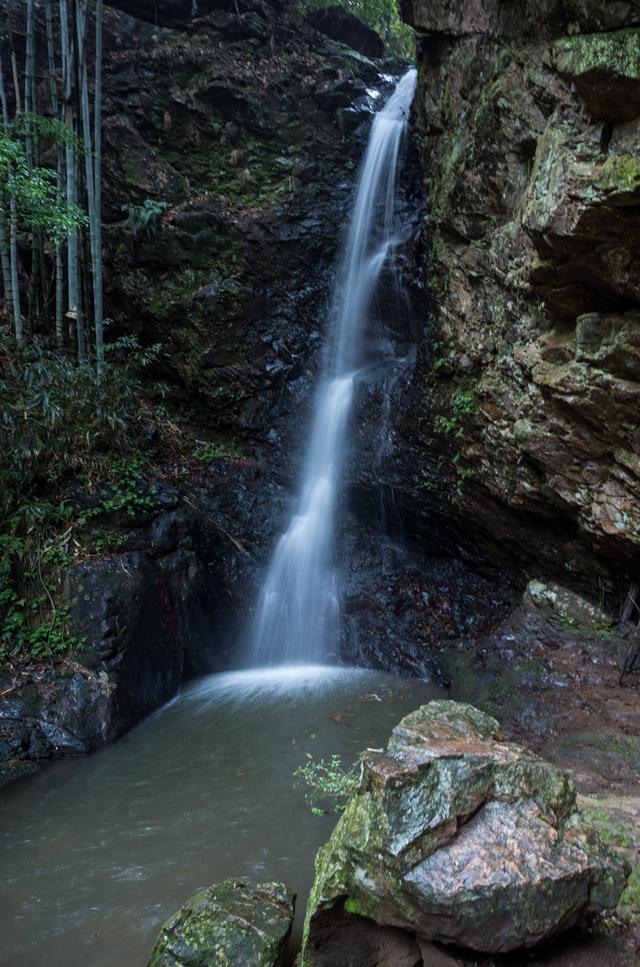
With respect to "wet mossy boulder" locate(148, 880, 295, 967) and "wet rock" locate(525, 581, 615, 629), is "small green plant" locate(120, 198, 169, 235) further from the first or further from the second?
"wet mossy boulder" locate(148, 880, 295, 967)

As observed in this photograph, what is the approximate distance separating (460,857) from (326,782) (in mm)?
2426

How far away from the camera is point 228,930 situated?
2.81 m

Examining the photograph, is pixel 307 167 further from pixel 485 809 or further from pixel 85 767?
pixel 485 809

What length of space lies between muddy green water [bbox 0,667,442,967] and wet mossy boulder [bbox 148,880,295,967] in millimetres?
314

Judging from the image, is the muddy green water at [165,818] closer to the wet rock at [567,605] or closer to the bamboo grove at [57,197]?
the wet rock at [567,605]

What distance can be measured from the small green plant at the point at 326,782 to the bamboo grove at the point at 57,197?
20.6 feet

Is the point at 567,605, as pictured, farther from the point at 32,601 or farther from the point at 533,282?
the point at 32,601

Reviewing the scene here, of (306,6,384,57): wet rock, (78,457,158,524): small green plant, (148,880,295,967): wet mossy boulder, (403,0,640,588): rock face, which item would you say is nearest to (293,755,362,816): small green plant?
(148,880,295,967): wet mossy boulder

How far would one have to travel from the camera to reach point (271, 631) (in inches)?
308

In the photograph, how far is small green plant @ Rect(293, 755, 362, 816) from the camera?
4.32 m

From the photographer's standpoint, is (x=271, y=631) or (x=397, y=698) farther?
(x=271, y=631)

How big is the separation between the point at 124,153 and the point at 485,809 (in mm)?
12162

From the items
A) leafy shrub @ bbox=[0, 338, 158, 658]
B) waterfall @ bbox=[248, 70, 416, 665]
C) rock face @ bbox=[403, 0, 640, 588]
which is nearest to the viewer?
rock face @ bbox=[403, 0, 640, 588]

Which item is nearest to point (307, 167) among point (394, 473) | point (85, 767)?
point (394, 473)
